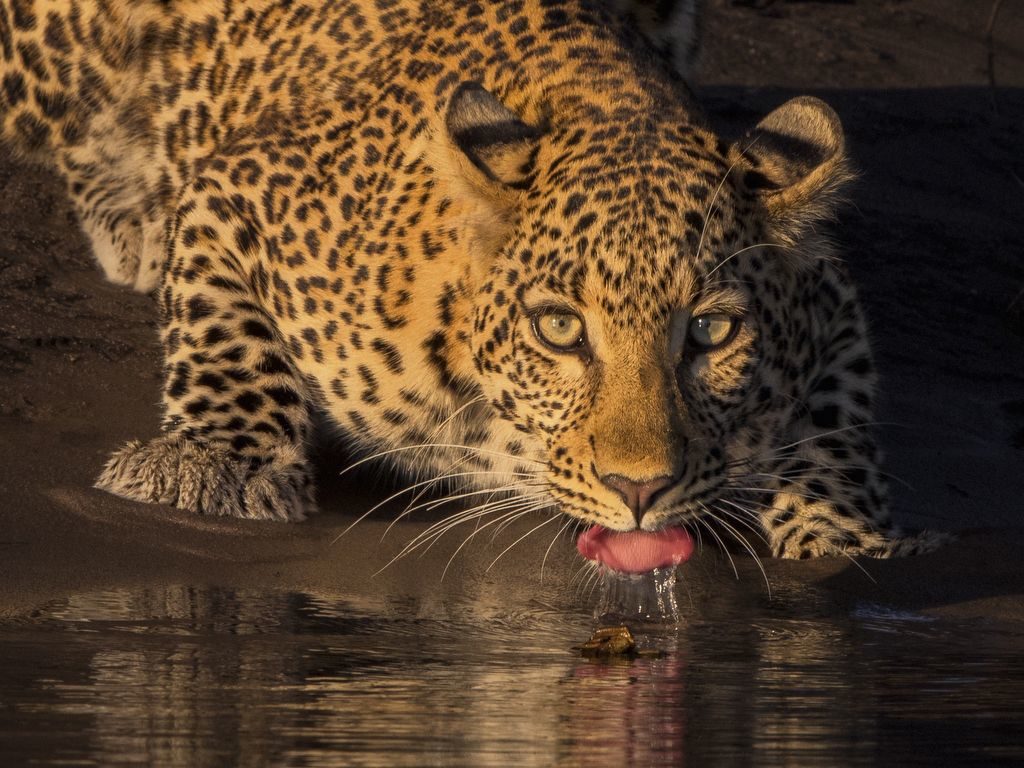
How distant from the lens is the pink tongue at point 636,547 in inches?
245

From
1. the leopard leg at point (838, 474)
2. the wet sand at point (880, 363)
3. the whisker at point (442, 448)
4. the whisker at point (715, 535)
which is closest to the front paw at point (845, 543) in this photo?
the leopard leg at point (838, 474)

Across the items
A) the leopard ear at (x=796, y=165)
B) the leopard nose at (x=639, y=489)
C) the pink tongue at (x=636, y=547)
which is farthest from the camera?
the leopard ear at (x=796, y=165)

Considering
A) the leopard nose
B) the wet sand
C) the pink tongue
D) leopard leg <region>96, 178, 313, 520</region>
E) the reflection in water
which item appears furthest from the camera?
leopard leg <region>96, 178, 313, 520</region>

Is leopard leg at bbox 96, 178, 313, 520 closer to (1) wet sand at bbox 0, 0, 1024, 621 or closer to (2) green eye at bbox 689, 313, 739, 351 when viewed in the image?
(1) wet sand at bbox 0, 0, 1024, 621

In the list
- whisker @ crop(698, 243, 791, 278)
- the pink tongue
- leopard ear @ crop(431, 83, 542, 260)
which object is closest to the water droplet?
the pink tongue

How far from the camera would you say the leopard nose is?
5965 mm

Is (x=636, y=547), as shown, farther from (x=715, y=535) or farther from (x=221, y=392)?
(x=221, y=392)

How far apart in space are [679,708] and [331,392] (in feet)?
9.10

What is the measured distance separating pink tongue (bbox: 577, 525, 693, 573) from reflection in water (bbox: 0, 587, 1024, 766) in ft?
0.68

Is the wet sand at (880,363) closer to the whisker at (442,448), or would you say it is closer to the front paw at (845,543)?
the front paw at (845,543)

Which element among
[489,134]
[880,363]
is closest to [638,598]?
[489,134]

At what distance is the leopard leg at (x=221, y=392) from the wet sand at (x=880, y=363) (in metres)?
0.14

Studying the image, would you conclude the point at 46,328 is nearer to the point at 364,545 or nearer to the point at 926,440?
the point at 364,545

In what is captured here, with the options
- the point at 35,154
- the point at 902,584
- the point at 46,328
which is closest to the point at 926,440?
the point at 902,584
